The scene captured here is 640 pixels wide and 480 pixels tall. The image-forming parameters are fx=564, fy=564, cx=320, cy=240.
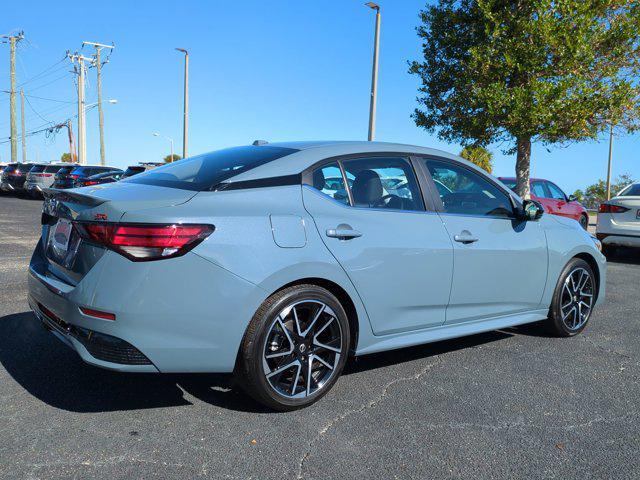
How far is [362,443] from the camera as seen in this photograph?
9.39 feet

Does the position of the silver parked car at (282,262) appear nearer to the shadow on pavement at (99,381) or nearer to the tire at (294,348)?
the tire at (294,348)

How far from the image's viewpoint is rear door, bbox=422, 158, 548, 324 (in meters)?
3.94

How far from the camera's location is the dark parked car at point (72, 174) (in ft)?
70.5

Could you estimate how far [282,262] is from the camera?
3.01 metres

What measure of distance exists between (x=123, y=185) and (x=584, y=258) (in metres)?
3.97

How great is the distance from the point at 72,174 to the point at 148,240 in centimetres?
2098

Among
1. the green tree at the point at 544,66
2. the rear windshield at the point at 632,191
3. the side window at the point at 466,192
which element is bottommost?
the side window at the point at 466,192

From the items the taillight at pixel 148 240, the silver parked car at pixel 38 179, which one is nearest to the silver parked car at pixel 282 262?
the taillight at pixel 148 240

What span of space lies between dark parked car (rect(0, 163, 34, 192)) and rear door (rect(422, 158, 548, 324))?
80.2 feet

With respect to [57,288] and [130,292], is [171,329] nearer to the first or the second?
[130,292]

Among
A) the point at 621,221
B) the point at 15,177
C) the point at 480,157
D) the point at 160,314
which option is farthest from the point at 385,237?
the point at 480,157

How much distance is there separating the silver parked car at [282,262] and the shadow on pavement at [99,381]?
17.3 inches

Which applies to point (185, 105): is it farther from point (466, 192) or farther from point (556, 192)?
point (466, 192)

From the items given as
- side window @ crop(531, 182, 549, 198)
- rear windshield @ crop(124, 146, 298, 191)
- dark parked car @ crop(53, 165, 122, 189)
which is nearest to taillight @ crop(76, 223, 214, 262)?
Result: rear windshield @ crop(124, 146, 298, 191)
